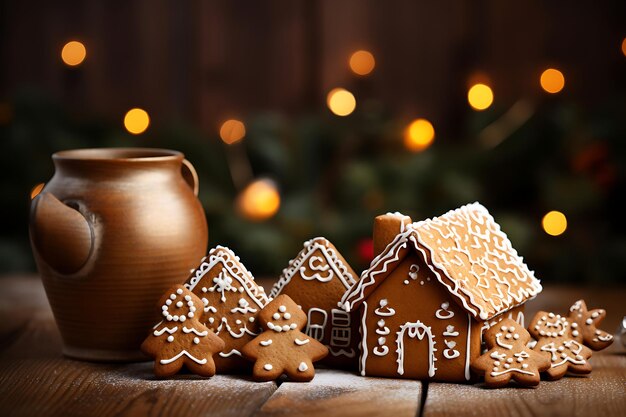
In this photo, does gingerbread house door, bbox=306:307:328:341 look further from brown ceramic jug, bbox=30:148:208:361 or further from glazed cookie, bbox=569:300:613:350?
glazed cookie, bbox=569:300:613:350

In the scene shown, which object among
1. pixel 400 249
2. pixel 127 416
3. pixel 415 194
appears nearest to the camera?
pixel 127 416

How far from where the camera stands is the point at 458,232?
1271mm

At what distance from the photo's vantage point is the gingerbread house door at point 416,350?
1.22m

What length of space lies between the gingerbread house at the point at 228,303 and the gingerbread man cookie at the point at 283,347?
26 millimetres

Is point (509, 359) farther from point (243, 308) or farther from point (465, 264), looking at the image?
point (243, 308)

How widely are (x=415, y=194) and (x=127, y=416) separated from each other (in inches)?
51.6

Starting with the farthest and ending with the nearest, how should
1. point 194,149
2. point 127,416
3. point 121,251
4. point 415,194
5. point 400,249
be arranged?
point 194,149
point 415,194
point 121,251
point 400,249
point 127,416

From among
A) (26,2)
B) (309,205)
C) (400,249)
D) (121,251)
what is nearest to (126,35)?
(26,2)

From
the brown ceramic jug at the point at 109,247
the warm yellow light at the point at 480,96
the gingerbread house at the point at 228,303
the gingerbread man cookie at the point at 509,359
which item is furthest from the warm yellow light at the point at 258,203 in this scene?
the gingerbread man cookie at the point at 509,359

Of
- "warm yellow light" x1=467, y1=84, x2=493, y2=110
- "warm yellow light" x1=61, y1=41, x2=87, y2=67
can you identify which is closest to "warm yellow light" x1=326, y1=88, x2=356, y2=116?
"warm yellow light" x1=467, y1=84, x2=493, y2=110

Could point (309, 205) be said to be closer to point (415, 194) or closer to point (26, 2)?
point (415, 194)

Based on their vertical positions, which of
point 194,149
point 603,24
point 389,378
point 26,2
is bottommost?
point 389,378

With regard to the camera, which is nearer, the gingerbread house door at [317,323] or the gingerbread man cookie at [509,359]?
the gingerbread man cookie at [509,359]

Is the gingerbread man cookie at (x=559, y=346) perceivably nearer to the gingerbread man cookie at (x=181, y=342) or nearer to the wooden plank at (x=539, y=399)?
the wooden plank at (x=539, y=399)
